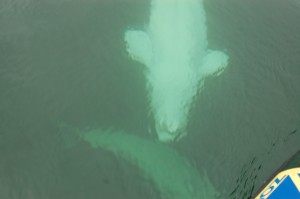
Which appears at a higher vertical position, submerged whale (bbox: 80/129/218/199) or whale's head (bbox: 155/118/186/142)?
whale's head (bbox: 155/118/186/142)

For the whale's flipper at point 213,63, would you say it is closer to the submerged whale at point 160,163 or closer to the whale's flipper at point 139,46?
the whale's flipper at point 139,46

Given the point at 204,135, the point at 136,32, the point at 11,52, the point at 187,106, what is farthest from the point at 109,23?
the point at 204,135

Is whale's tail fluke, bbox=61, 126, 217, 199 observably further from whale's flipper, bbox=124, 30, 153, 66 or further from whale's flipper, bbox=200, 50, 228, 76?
whale's flipper, bbox=200, 50, 228, 76

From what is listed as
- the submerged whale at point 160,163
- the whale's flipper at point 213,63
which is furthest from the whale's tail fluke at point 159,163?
the whale's flipper at point 213,63

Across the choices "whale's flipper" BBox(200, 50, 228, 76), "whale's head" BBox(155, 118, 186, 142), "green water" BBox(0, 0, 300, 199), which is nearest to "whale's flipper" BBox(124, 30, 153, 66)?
"green water" BBox(0, 0, 300, 199)

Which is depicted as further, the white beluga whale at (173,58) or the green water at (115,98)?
the white beluga whale at (173,58)

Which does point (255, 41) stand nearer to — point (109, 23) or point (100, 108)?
point (109, 23)

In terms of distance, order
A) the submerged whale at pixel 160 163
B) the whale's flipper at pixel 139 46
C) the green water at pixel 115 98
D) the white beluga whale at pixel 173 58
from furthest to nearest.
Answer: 1. the whale's flipper at pixel 139 46
2. the white beluga whale at pixel 173 58
3. the green water at pixel 115 98
4. the submerged whale at pixel 160 163

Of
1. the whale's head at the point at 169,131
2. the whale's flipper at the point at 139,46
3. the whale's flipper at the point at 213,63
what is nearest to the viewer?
the whale's head at the point at 169,131
